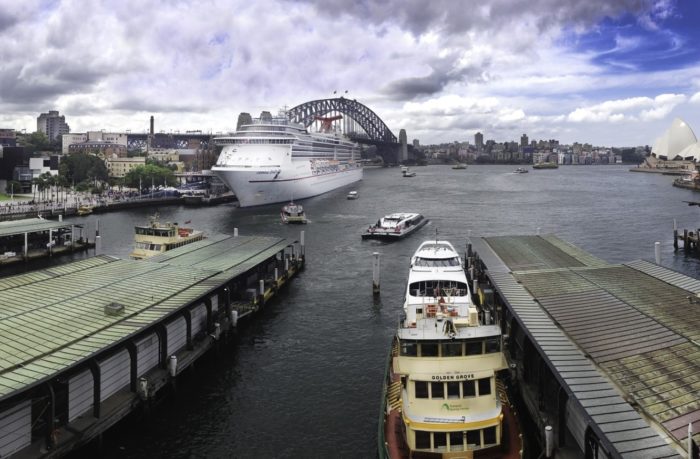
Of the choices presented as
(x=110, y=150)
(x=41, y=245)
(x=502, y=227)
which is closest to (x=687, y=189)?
(x=502, y=227)

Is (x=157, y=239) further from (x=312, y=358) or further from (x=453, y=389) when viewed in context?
(x=453, y=389)

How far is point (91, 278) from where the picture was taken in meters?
24.2

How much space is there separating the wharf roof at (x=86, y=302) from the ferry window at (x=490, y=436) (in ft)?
34.8

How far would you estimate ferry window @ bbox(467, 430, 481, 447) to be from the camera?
1309cm

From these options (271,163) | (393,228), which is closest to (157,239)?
(393,228)

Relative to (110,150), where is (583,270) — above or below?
below

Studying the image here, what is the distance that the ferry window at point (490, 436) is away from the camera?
13195mm

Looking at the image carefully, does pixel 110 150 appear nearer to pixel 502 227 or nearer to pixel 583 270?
pixel 502 227

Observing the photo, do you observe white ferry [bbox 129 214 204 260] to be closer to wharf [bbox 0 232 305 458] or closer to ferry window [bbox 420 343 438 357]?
wharf [bbox 0 232 305 458]

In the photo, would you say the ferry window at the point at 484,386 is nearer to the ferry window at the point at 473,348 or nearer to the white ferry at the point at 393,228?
the ferry window at the point at 473,348

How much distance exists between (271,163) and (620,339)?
75636 millimetres

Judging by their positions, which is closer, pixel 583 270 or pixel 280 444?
pixel 280 444

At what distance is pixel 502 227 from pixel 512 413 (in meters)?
48.3

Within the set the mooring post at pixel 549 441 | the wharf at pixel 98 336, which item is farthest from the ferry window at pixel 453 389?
the wharf at pixel 98 336
